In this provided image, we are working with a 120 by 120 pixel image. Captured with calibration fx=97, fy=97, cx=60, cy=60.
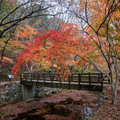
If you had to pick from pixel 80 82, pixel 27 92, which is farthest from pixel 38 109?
pixel 80 82

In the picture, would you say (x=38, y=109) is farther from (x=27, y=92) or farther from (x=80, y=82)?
(x=80, y=82)

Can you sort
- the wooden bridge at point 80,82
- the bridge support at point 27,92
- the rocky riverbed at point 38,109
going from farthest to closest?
the bridge support at point 27,92 < the rocky riverbed at point 38,109 < the wooden bridge at point 80,82

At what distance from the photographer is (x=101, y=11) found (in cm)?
643

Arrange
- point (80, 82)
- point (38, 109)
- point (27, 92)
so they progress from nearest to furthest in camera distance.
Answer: point (80, 82) < point (38, 109) < point (27, 92)

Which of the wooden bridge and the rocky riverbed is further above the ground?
the wooden bridge

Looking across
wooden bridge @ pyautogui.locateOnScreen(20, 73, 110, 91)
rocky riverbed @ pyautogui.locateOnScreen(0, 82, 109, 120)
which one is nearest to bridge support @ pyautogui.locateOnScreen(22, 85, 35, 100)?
rocky riverbed @ pyautogui.locateOnScreen(0, 82, 109, 120)

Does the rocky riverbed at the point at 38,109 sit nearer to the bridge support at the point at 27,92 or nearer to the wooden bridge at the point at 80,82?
the bridge support at the point at 27,92

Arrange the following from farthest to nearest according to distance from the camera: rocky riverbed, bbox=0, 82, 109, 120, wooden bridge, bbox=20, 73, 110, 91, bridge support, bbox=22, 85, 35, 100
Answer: bridge support, bbox=22, 85, 35, 100
rocky riverbed, bbox=0, 82, 109, 120
wooden bridge, bbox=20, 73, 110, 91

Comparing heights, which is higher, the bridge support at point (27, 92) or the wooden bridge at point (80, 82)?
the wooden bridge at point (80, 82)

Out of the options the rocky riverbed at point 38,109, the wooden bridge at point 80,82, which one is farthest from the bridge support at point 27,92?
the wooden bridge at point 80,82

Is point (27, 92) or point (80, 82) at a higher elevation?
point (80, 82)

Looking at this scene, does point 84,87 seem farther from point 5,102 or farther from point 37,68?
point 37,68

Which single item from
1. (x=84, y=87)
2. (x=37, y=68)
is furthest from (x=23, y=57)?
(x=37, y=68)

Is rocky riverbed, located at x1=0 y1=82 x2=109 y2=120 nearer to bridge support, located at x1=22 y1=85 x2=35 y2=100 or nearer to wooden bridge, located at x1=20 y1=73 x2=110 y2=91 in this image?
bridge support, located at x1=22 y1=85 x2=35 y2=100
